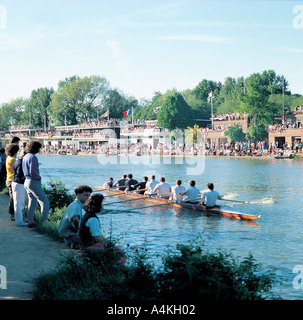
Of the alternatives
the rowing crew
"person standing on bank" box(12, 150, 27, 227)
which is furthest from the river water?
"person standing on bank" box(12, 150, 27, 227)

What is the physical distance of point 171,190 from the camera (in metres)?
22.3

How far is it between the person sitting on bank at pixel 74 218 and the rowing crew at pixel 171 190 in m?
10.2

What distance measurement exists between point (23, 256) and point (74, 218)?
1.21 meters

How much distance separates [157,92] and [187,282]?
13615cm

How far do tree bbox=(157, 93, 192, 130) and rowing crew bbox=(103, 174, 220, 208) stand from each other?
57.2 meters

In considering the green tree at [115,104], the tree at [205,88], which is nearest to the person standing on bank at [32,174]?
the green tree at [115,104]

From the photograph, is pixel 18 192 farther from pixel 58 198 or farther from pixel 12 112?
pixel 12 112

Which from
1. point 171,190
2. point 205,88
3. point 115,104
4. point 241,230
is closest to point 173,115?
point 115,104

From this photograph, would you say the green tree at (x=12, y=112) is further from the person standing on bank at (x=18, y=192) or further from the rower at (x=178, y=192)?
the person standing on bank at (x=18, y=192)

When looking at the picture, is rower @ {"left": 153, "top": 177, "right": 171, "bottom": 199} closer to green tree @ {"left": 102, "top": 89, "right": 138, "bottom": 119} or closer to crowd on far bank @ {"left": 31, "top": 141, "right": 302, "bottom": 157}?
crowd on far bank @ {"left": 31, "top": 141, "right": 302, "bottom": 157}

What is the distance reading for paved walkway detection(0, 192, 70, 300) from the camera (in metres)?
6.31

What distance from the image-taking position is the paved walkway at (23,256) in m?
6.31

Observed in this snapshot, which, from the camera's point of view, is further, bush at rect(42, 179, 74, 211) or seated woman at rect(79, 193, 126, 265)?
bush at rect(42, 179, 74, 211)

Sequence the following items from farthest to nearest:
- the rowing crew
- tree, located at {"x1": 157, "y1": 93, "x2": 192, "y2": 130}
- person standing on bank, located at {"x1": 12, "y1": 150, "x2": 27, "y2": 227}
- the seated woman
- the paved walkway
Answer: tree, located at {"x1": 157, "y1": 93, "x2": 192, "y2": 130}, the rowing crew, person standing on bank, located at {"x1": 12, "y1": 150, "x2": 27, "y2": 227}, the seated woman, the paved walkway
